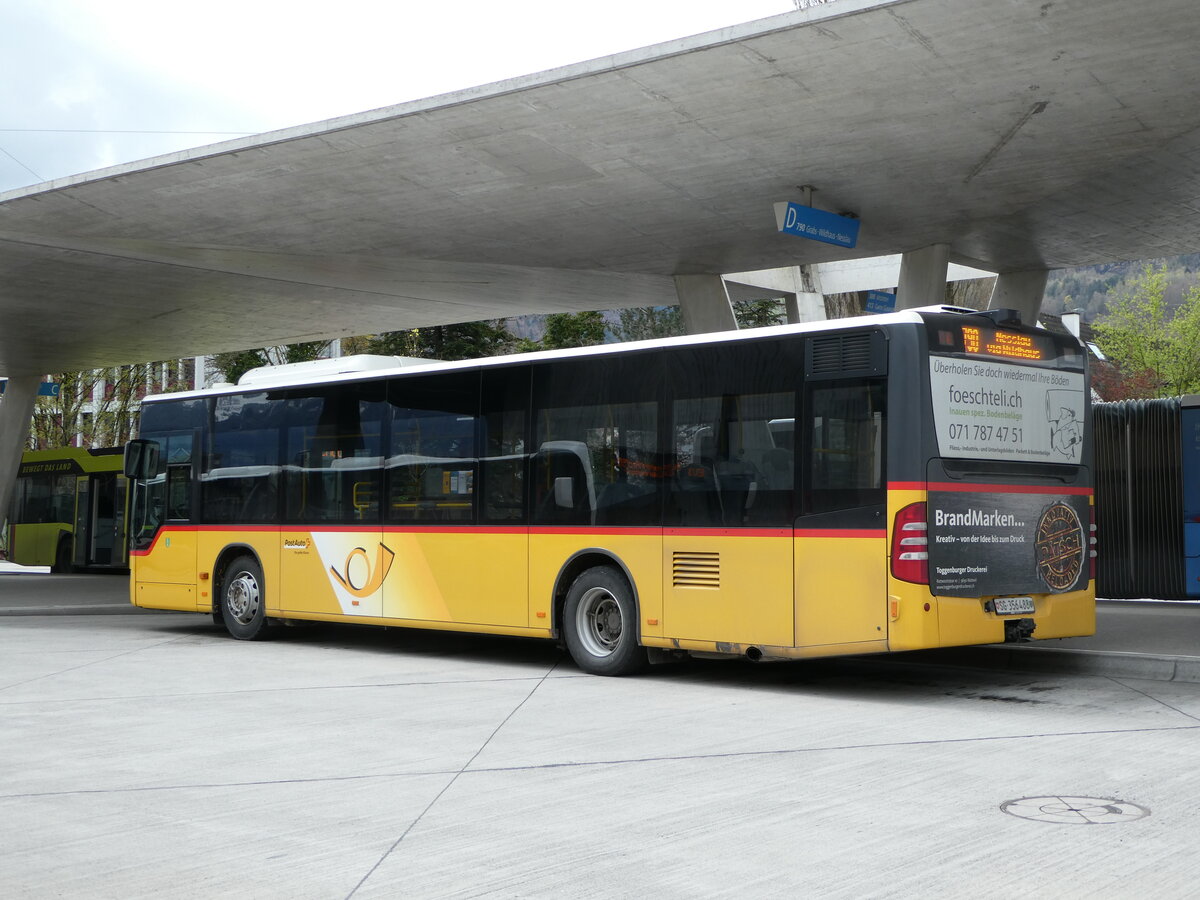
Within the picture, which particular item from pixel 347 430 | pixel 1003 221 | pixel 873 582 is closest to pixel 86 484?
pixel 347 430

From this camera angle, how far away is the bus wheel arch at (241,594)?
51.7 feet

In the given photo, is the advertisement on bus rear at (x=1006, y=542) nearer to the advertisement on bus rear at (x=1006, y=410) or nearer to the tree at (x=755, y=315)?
the advertisement on bus rear at (x=1006, y=410)

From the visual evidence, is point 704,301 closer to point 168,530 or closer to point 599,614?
point 168,530

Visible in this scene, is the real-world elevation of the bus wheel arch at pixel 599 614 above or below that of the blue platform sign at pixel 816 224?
below

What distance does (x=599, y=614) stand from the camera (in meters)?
12.2

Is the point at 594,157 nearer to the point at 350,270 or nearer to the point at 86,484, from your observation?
the point at 350,270

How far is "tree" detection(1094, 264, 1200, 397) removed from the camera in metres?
55.9

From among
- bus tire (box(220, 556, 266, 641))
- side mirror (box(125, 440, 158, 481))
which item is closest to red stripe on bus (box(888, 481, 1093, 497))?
bus tire (box(220, 556, 266, 641))

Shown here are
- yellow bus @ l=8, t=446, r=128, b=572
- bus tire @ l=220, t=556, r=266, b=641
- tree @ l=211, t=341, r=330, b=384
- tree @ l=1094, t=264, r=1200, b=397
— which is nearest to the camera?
bus tire @ l=220, t=556, r=266, b=641

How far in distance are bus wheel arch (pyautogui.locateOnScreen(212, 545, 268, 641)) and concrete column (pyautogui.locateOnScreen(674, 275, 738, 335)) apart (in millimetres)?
9021

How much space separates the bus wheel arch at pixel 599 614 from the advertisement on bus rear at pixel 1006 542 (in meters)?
2.93

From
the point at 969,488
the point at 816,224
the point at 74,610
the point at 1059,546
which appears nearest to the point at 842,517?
the point at 969,488

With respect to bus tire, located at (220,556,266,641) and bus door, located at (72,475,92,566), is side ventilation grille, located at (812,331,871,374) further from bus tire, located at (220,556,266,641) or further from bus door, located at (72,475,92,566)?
bus door, located at (72,475,92,566)

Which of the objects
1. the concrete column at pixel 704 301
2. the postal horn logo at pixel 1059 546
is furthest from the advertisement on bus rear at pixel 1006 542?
the concrete column at pixel 704 301
